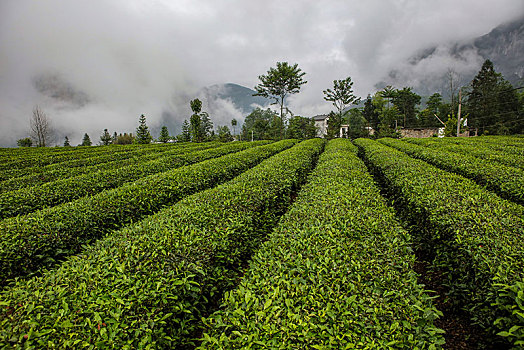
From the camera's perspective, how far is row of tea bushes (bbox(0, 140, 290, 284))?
12.5 ft

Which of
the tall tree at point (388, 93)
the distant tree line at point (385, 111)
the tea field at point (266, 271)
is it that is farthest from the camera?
the tall tree at point (388, 93)

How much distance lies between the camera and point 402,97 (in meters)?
57.2

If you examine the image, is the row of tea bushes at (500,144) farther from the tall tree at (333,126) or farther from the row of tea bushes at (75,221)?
the tall tree at (333,126)

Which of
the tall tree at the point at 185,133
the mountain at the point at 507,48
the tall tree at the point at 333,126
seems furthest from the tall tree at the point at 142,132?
the mountain at the point at 507,48

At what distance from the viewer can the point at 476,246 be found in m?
2.91

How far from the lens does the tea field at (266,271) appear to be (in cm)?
185

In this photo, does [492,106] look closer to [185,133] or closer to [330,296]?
[330,296]

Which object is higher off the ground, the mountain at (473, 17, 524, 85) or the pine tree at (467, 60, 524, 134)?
the mountain at (473, 17, 524, 85)

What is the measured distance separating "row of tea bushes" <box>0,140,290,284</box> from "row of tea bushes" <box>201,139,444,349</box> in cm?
376

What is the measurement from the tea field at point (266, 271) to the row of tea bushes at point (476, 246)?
2cm

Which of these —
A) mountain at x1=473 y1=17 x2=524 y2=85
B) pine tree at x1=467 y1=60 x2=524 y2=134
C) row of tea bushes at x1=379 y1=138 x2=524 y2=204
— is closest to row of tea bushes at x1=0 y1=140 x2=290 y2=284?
row of tea bushes at x1=379 y1=138 x2=524 y2=204

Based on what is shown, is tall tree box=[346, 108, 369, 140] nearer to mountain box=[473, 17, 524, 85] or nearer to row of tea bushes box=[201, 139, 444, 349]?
row of tea bushes box=[201, 139, 444, 349]

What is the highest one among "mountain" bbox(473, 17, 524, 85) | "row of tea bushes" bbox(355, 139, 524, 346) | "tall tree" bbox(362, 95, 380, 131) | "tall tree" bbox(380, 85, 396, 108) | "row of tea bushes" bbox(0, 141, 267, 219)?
"mountain" bbox(473, 17, 524, 85)

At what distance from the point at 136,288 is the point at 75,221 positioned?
3.53 metres
